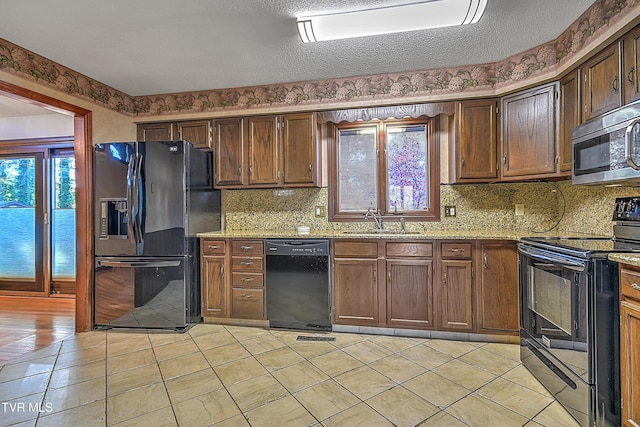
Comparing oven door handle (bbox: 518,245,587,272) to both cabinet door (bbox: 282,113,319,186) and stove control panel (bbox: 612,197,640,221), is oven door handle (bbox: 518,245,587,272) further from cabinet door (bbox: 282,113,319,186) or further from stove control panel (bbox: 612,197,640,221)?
cabinet door (bbox: 282,113,319,186)

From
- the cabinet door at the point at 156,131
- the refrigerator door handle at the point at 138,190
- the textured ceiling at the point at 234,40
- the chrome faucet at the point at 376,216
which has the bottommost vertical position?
the chrome faucet at the point at 376,216

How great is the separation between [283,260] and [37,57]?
2709mm

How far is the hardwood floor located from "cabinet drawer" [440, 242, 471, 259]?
3.58 metres

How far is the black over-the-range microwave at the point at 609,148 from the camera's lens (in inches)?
69.9

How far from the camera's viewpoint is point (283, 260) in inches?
132

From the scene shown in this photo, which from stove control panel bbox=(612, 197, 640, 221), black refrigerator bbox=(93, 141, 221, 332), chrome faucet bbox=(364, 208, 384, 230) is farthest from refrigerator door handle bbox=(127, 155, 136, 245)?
stove control panel bbox=(612, 197, 640, 221)

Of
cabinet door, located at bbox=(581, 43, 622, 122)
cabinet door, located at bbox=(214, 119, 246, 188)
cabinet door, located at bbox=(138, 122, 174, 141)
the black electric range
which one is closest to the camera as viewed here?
the black electric range

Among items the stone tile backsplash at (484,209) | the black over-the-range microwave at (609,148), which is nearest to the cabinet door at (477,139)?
the stone tile backsplash at (484,209)

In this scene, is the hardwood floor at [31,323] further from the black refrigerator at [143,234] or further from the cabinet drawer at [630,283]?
the cabinet drawer at [630,283]

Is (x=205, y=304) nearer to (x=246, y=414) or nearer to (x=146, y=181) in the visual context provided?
(x=146, y=181)

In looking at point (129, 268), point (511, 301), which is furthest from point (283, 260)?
point (511, 301)

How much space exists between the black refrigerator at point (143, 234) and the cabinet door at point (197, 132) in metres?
0.41

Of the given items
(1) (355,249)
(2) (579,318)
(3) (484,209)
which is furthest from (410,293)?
(2) (579,318)

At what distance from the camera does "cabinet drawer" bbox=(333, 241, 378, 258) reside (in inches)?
126
